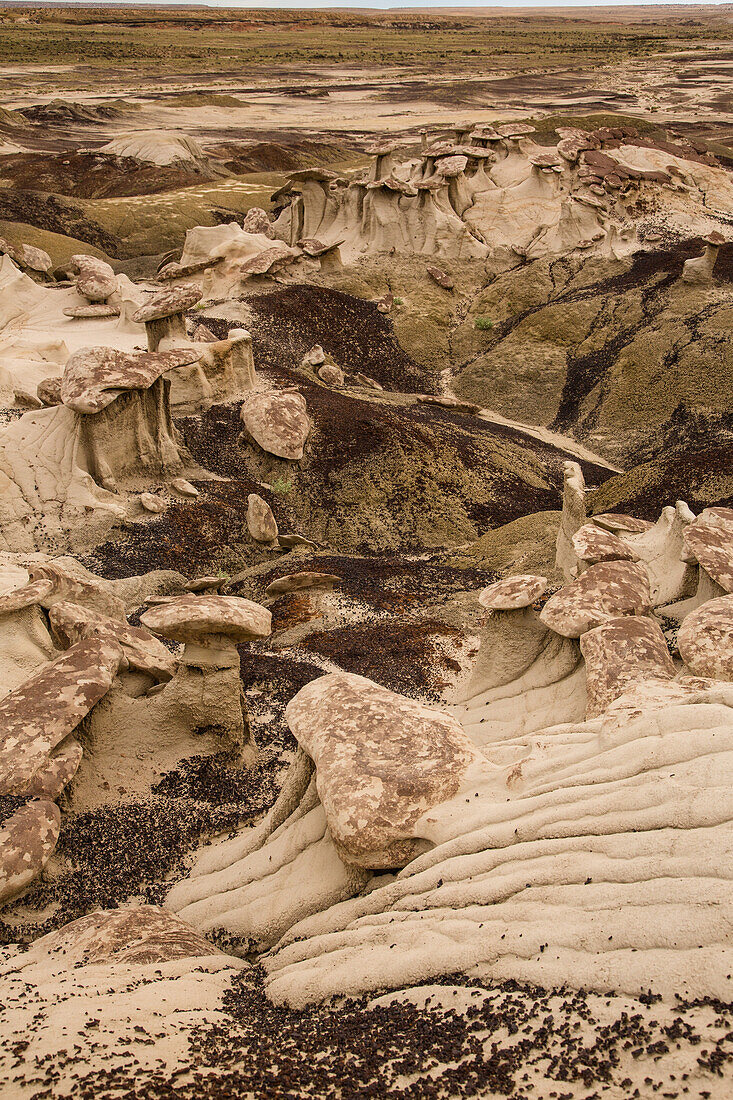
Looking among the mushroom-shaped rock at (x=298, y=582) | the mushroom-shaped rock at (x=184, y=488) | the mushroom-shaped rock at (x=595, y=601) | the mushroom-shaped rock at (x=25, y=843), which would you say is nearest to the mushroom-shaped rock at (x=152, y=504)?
the mushroom-shaped rock at (x=184, y=488)

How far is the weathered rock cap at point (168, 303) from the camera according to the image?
15.4 metres

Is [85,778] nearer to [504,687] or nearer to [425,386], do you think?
[504,687]

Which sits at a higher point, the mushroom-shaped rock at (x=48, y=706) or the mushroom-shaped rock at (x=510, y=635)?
the mushroom-shaped rock at (x=48, y=706)

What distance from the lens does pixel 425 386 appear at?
2336 centimetres

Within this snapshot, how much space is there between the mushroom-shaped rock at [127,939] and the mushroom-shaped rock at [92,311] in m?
16.8

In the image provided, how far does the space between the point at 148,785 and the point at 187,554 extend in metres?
6.10

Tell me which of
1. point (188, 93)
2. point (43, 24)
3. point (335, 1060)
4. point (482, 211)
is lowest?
point (335, 1060)

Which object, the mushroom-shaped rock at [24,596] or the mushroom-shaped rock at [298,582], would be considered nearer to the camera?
the mushroom-shaped rock at [24,596]

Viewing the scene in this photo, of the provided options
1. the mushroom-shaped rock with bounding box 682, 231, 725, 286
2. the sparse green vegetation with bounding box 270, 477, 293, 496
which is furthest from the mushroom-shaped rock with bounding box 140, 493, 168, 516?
the mushroom-shaped rock with bounding box 682, 231, 725, 286

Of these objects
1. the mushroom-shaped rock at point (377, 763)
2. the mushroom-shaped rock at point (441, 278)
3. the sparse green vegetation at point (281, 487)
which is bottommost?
the sparse green vegetation at point (281, 487)

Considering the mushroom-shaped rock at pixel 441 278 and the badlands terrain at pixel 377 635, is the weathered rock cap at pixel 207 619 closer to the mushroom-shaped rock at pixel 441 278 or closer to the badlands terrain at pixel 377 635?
the badlands terrain at pixel 377 635

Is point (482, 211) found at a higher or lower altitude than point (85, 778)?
higher

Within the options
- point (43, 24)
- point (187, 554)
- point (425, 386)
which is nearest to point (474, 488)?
point (187, 554)

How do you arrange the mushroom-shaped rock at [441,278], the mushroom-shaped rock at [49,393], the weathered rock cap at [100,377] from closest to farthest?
the weathered rock cap at [100,377], the mushroom-shaped rock at [49,393], the mushroom-shaped rock at [441,278]
